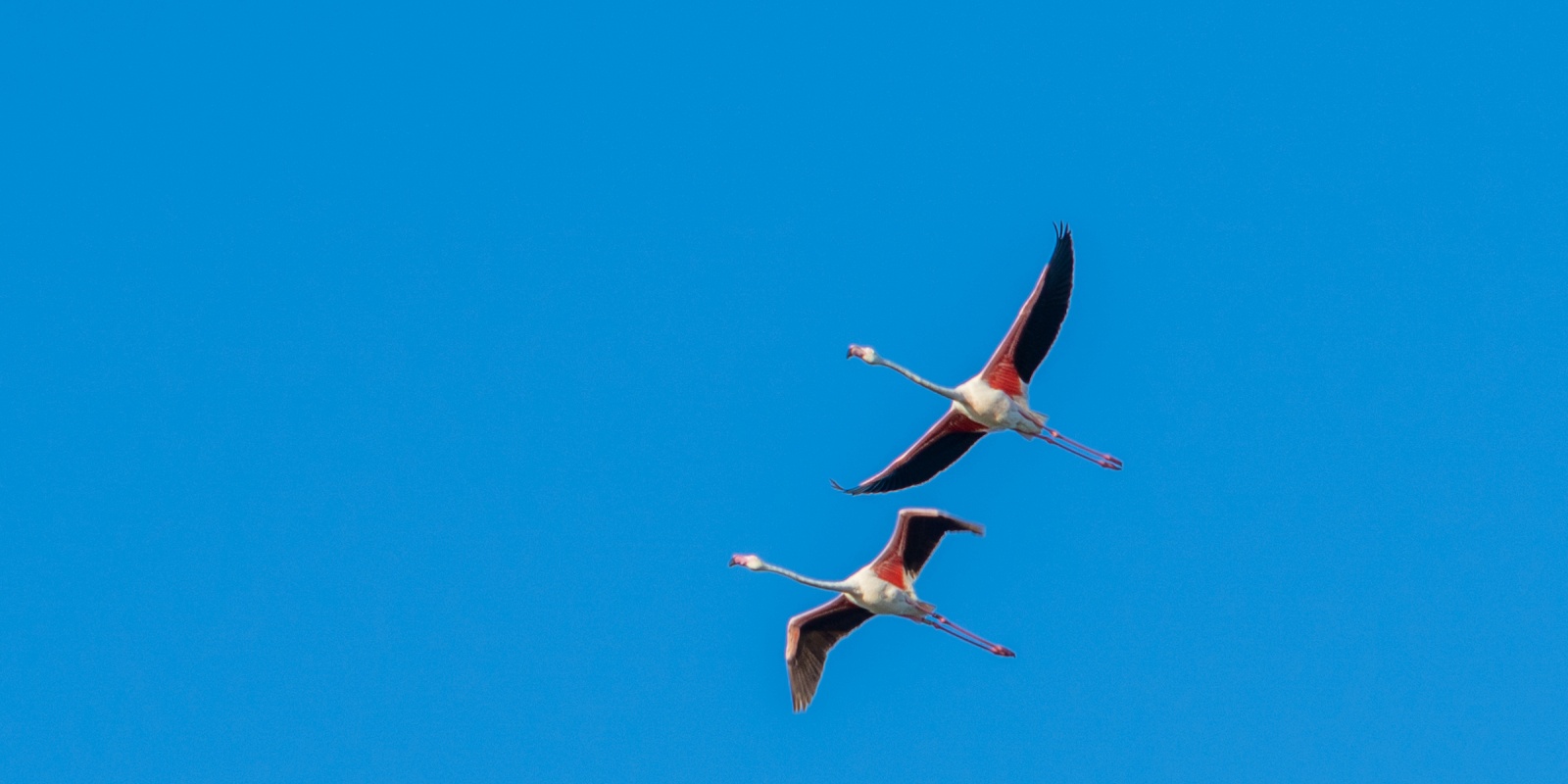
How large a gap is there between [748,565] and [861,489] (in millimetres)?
2371

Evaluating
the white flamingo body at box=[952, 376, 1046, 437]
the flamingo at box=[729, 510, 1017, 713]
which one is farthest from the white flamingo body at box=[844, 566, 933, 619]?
the white flamingo body at box=[952, 376, 1046, 437]

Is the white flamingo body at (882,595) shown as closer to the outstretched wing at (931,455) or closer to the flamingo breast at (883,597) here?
the flamingo breast at (883,597)

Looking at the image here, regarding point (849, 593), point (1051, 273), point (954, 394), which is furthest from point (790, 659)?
point (1051, 273)

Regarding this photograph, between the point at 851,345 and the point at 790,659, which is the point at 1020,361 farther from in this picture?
the point at 790,659

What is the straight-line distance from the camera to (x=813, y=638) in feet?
146

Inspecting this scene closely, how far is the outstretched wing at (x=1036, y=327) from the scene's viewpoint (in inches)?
1628

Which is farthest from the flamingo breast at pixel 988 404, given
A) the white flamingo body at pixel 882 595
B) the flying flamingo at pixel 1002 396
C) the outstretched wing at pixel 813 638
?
the outstretched wing at pixel 813 638

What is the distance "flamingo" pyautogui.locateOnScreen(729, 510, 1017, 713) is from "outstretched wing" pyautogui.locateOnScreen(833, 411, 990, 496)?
1.48 m

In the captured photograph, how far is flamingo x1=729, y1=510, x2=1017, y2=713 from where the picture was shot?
42.2 meters

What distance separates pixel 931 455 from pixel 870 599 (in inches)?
117

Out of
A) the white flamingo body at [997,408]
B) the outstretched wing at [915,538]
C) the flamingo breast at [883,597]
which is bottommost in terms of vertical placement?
the flamingo breast at [883,597]

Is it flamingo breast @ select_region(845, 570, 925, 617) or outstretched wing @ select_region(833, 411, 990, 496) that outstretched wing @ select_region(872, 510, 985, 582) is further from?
outstretched wing @ select_region(833, 411, 990, 496)

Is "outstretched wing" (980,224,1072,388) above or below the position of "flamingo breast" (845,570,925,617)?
above

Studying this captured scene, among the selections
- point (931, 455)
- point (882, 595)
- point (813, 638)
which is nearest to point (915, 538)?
point (882, 595)
